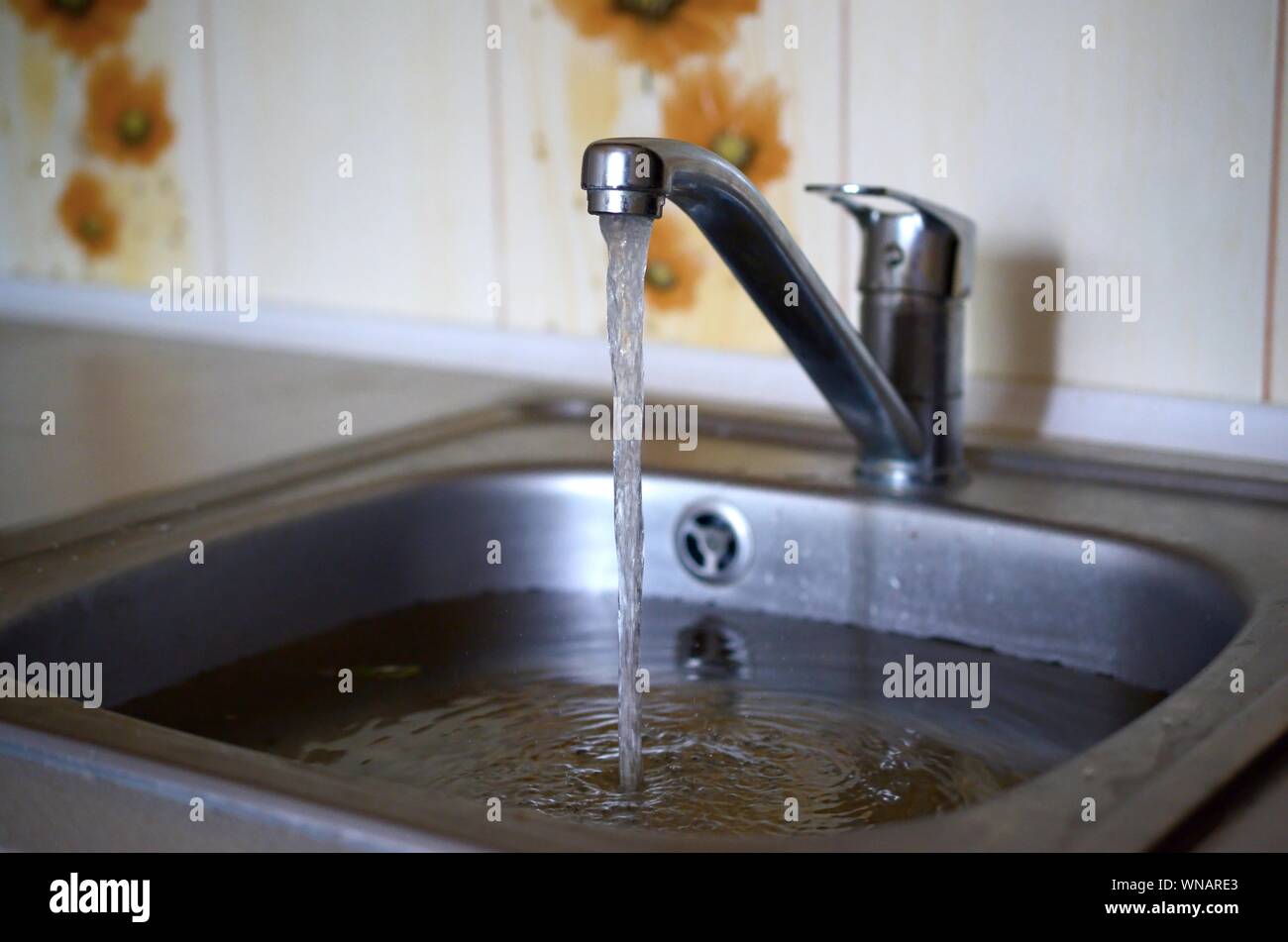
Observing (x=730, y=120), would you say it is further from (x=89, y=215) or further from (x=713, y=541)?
(x=89, y=215)

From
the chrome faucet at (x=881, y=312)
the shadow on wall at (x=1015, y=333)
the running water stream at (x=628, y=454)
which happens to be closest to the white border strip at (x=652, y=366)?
the shadow on wall at (x=1015, y=333)

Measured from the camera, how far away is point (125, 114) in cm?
151

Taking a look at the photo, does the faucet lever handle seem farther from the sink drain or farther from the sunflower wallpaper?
the sink drain

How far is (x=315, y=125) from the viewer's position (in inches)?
54.3

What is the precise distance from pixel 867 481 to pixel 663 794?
0.31 metres

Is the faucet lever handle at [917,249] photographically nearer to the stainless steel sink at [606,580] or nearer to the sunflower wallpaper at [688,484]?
the sunflower wallpaper at [688,484]

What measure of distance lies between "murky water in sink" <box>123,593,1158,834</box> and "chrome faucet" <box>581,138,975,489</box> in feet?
0.40

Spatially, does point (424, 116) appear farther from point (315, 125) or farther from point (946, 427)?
point (946, 427)

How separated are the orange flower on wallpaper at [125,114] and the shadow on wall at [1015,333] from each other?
83 centimetres

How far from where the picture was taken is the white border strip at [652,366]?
0.98 metres

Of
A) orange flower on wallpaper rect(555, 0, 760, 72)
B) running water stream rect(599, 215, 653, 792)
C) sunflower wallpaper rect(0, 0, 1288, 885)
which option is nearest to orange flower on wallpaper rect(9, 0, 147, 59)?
sunflower wallpaper rect(0, 0, 1288, 885)

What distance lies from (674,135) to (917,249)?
311 mm

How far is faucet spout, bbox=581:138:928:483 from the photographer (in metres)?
0.68

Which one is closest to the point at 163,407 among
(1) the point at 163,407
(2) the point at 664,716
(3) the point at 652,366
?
(1) the point at 163,407
